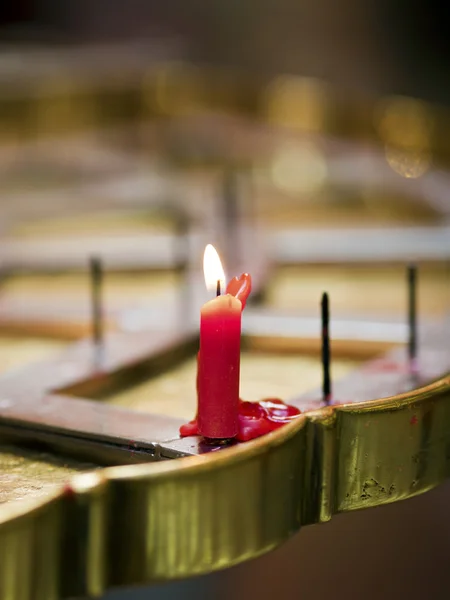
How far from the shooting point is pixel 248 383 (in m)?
1.12

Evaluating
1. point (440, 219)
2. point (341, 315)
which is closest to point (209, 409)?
point (341, 315)

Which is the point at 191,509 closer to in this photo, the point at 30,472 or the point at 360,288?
the point at 30,472

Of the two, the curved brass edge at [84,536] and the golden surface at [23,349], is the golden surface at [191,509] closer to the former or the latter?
the curved brass edge at [84,536]

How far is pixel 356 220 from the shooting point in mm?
2807

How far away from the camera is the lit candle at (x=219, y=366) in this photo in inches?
27.1

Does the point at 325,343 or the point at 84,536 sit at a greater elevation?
the point at 325,343

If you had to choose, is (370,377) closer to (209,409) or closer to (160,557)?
(209,409)

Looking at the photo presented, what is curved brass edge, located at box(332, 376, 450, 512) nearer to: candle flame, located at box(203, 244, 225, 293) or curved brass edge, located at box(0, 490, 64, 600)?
candle flame, located at box(203, 244, 225, 293)

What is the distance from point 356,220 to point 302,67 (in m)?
1.21

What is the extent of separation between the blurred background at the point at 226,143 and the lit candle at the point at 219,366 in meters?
0.90

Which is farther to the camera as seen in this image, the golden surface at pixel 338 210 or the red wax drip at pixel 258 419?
the golden surface at pixel 338 210

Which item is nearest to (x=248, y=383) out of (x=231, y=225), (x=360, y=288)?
(x=360, y=288)

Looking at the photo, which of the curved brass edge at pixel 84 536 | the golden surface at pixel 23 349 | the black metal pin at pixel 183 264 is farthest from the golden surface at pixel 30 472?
the black metal pin at pixel 183 264

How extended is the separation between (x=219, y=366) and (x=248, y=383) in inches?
16.9
